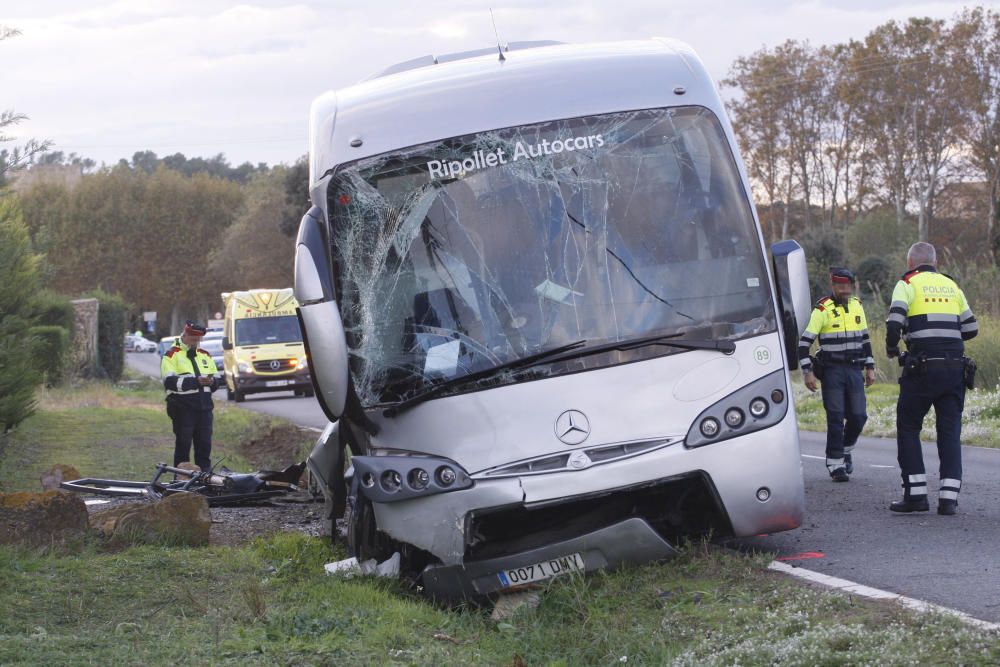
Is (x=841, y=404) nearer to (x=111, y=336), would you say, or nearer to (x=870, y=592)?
(x=870, y=592)

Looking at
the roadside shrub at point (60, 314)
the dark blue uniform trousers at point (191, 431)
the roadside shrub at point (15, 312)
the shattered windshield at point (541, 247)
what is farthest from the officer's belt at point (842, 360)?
the roadside shrub at point (60, 314)

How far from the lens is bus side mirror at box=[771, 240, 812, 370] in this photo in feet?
25.4

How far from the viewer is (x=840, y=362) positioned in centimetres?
1150

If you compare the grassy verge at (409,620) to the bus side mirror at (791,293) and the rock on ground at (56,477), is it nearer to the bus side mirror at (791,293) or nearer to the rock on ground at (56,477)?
the bus side mirror at (791,293)

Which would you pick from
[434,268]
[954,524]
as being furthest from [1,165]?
[954,524]

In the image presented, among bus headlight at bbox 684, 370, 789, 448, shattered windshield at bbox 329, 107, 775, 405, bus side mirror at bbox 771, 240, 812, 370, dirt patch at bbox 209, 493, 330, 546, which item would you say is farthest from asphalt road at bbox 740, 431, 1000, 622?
dirt patch at bbox 209, 493, 330, 546

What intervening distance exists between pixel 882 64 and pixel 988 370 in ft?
124

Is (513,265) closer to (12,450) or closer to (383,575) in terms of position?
(383,575)

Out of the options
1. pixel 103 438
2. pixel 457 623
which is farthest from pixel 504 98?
pixel 103 438

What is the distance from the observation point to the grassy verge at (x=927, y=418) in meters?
Result: 16.0

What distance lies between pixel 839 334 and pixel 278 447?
10.7 metres

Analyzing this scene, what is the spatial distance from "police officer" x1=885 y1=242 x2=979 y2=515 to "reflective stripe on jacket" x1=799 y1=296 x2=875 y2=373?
197 centimetres

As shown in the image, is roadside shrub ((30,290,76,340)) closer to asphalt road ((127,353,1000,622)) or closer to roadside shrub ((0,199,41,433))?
roadside shrub ((0,199,41,433))

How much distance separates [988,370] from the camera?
20844 millimetres
